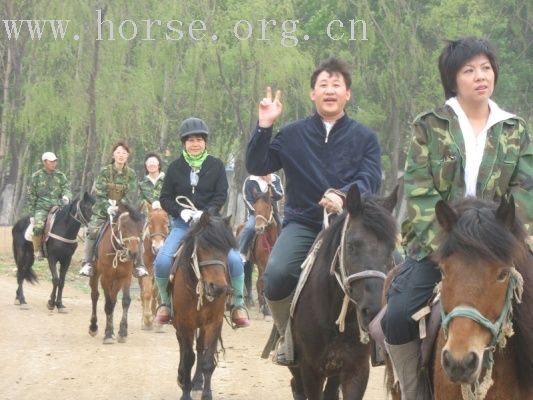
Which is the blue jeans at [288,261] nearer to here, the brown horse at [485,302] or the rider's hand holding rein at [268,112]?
the rider's hand holding rein at [268,112]

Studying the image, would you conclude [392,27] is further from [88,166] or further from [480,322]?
[480,322]

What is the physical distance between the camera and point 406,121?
136 ft

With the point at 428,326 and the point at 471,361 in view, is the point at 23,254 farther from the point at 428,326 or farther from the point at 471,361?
the point at 471,361

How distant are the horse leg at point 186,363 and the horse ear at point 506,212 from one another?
6176mm

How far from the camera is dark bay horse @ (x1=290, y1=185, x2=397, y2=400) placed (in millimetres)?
6918

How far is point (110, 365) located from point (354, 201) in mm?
→ 6926

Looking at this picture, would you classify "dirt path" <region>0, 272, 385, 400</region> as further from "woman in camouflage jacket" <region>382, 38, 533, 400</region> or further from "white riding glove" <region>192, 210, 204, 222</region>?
"woman in camouflage jacket" <region>382, 38, 533, 400</region>

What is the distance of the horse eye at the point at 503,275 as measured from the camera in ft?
15.2

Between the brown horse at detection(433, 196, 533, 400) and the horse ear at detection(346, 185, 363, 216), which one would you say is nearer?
the brown horse at detection(433, 196, 533, 400)

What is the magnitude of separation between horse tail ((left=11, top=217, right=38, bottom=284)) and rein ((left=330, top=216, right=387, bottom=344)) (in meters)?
14.8

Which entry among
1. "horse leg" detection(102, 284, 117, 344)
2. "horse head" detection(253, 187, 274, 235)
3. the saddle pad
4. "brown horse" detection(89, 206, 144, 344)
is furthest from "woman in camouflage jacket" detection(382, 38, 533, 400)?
"horse head" detection(253, 187, 274, 235)

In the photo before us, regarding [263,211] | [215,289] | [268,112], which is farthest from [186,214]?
[263,211]

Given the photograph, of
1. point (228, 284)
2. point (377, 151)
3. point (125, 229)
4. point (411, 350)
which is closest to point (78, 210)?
point (125, 229)

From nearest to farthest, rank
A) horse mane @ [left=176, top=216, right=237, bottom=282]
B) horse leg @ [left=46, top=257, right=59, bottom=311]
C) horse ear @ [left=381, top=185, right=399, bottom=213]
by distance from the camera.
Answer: horse ear @ [left=381, top=185, right=399, bottom=213], horse mane @ [left=176, top=216, right=237, bottom=282], horse leg @ [left=46, top=257, right=59, bottom=311]
